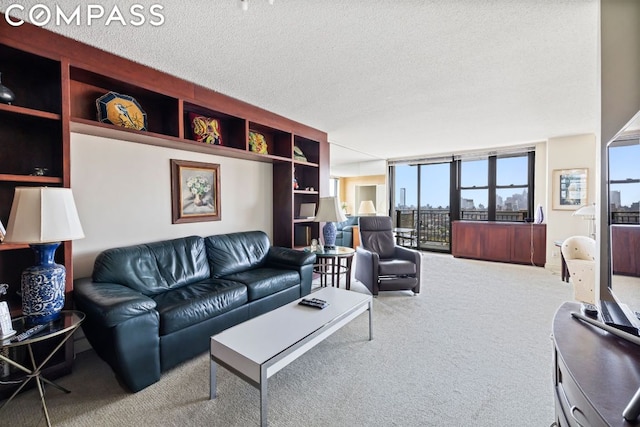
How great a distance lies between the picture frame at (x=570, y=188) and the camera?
4664mm

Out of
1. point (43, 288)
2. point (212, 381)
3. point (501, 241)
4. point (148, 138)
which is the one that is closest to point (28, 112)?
point (148, 138)

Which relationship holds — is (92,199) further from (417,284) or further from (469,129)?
(469,129)

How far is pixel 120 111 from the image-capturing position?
7.85 feet

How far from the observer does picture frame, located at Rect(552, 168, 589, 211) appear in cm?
466

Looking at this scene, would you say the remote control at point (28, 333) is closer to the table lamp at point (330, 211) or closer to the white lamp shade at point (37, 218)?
the white lamp shade at point (37, 218)

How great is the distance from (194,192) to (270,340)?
82.8 inches

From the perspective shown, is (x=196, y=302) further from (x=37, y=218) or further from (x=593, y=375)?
(x=593, y=375)

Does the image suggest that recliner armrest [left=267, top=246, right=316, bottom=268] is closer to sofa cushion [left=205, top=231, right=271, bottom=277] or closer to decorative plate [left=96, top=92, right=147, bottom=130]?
sofa cushion [left=205, top=231, right=271, bottom=277]

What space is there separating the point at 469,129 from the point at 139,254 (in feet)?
15.7

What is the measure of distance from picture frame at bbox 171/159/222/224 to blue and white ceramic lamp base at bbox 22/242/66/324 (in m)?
1.29

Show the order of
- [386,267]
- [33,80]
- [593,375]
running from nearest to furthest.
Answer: [593,375] → [33,80] → [386,267]

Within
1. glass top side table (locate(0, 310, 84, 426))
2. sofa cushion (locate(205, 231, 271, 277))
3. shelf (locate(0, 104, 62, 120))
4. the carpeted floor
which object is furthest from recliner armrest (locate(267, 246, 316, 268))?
shelf (locate(0, 104, 62, 120))

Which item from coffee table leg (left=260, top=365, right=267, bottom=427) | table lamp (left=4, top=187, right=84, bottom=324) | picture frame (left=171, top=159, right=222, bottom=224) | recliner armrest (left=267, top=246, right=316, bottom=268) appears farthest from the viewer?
recliner armrest (left=267, top=246, right=316, bottom=268)

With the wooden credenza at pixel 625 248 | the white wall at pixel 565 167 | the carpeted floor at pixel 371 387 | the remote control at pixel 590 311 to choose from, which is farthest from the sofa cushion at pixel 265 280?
the white wall at pixel 565 167
